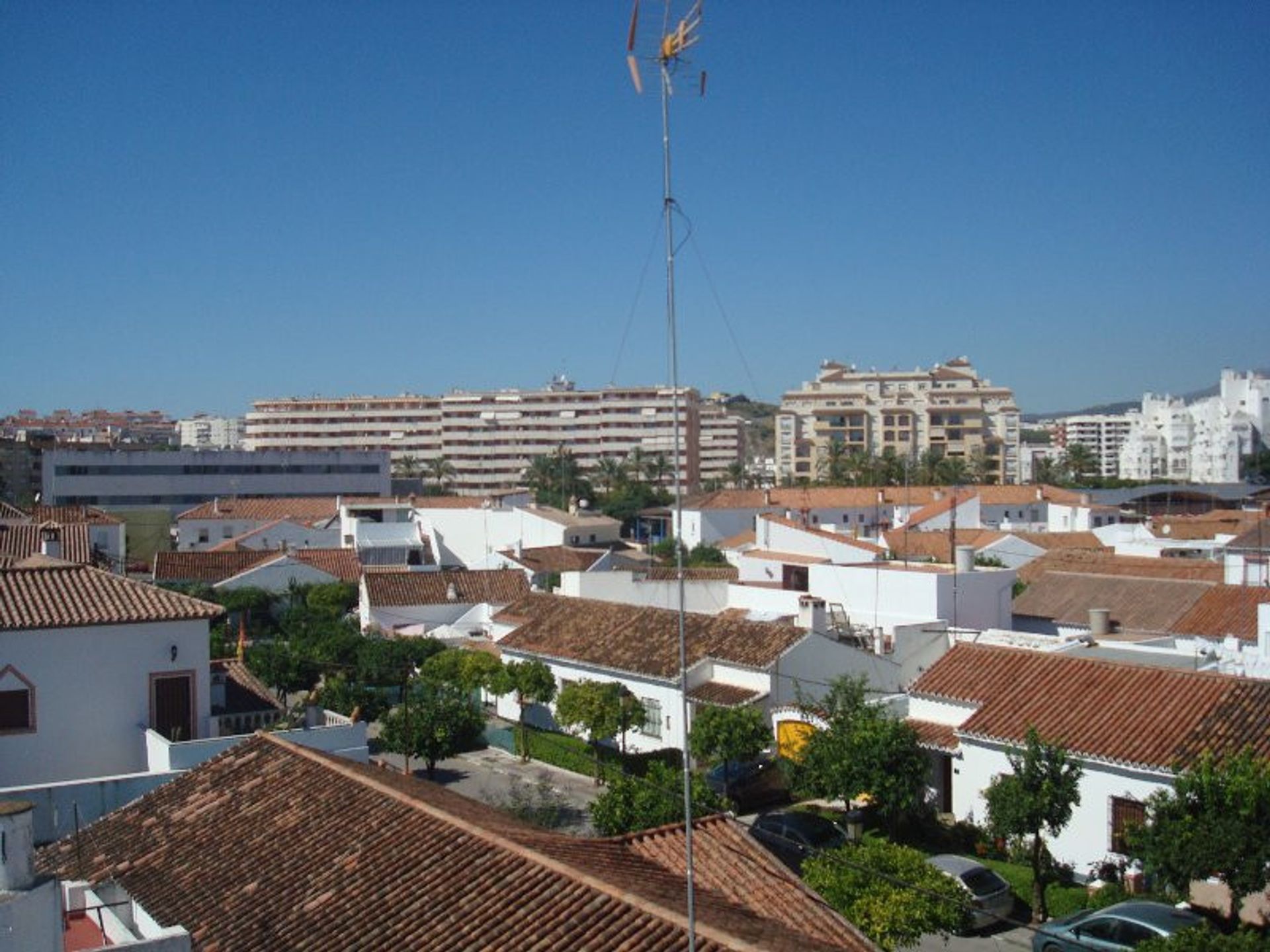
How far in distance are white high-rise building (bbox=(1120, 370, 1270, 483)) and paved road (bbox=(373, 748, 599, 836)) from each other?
125930mm

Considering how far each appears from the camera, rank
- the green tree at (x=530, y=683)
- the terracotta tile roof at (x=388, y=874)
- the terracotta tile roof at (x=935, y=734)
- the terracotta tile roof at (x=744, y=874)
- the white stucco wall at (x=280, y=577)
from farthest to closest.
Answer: the white stucco wall at (x=280, y=577) → the green tree at (x=530, y=683) → the terracotta tile roof at (x=935, y=734) → the terracotta tile roof at (x=744, y=874) → the terracotta tile roof at (x=388, y=874)

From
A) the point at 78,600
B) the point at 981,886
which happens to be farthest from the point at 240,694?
the point at 981,886

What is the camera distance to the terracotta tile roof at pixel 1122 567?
A: 39719 millimetres

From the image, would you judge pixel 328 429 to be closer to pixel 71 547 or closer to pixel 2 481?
pixel 2 481

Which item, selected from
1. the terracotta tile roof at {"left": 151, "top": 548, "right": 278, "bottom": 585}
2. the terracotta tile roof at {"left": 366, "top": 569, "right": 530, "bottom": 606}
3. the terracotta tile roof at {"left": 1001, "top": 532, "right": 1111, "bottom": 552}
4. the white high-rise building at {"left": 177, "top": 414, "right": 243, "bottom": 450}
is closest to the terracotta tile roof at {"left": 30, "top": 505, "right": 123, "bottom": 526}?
the terracotta tile roof at {"left": 151, "top": 548, "right": 278, "bottom": 585}

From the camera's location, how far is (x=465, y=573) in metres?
41.5

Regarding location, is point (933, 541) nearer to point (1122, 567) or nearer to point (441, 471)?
point (1122, 567)

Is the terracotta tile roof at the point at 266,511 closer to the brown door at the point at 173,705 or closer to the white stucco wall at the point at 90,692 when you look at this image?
the brown door at the point at 173,705

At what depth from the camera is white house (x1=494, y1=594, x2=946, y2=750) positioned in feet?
81.5

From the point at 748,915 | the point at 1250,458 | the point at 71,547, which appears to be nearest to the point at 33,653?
the point at 748,915

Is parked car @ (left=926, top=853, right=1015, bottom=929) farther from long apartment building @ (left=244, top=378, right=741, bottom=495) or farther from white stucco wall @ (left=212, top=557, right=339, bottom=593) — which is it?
long apartment building @ (left=244, top=378, right=741, bottom=495)

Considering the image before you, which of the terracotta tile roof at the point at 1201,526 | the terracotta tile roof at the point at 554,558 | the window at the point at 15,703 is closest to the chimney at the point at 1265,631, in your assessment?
the window at the point at 15,703

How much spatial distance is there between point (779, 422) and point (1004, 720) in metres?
99.3

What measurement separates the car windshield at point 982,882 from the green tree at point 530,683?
42.6 ft
